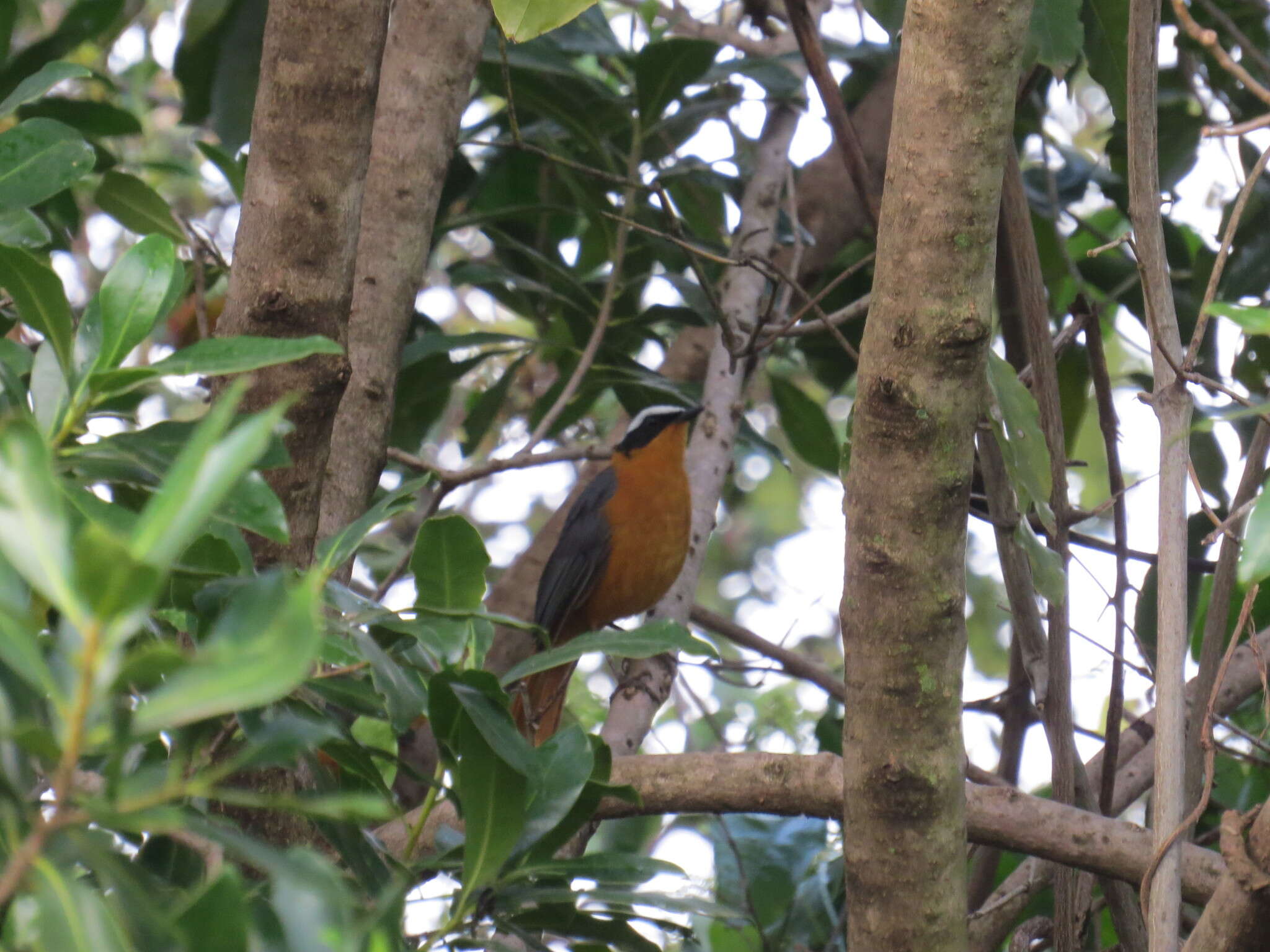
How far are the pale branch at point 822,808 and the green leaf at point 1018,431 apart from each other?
19.4 inches

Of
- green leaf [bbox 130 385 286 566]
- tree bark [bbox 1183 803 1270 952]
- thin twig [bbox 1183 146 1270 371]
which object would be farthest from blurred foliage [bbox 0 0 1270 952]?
tree bark [bbox 1183 803 1270 952]

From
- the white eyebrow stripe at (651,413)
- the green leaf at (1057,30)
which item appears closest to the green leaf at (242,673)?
the green leaf at (1057,30)

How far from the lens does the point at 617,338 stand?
363cm

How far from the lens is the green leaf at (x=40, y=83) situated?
158 cm

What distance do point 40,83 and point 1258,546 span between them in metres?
1.56

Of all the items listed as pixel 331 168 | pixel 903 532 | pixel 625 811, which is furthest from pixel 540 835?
pixel 331 168

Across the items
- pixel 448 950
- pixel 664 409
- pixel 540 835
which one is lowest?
pixel 448 950

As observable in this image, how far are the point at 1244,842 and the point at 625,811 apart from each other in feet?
3.40

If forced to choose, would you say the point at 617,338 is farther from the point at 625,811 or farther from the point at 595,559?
the point at 625,811

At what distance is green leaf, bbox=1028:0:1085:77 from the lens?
2088 millimetres

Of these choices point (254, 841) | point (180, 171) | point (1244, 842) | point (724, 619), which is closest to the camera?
point (254, 841)

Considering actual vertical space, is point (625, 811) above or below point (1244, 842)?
above

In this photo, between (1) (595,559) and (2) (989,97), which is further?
(1) (595,559)

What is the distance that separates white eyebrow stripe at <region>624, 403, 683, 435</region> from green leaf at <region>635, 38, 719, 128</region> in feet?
2.99
